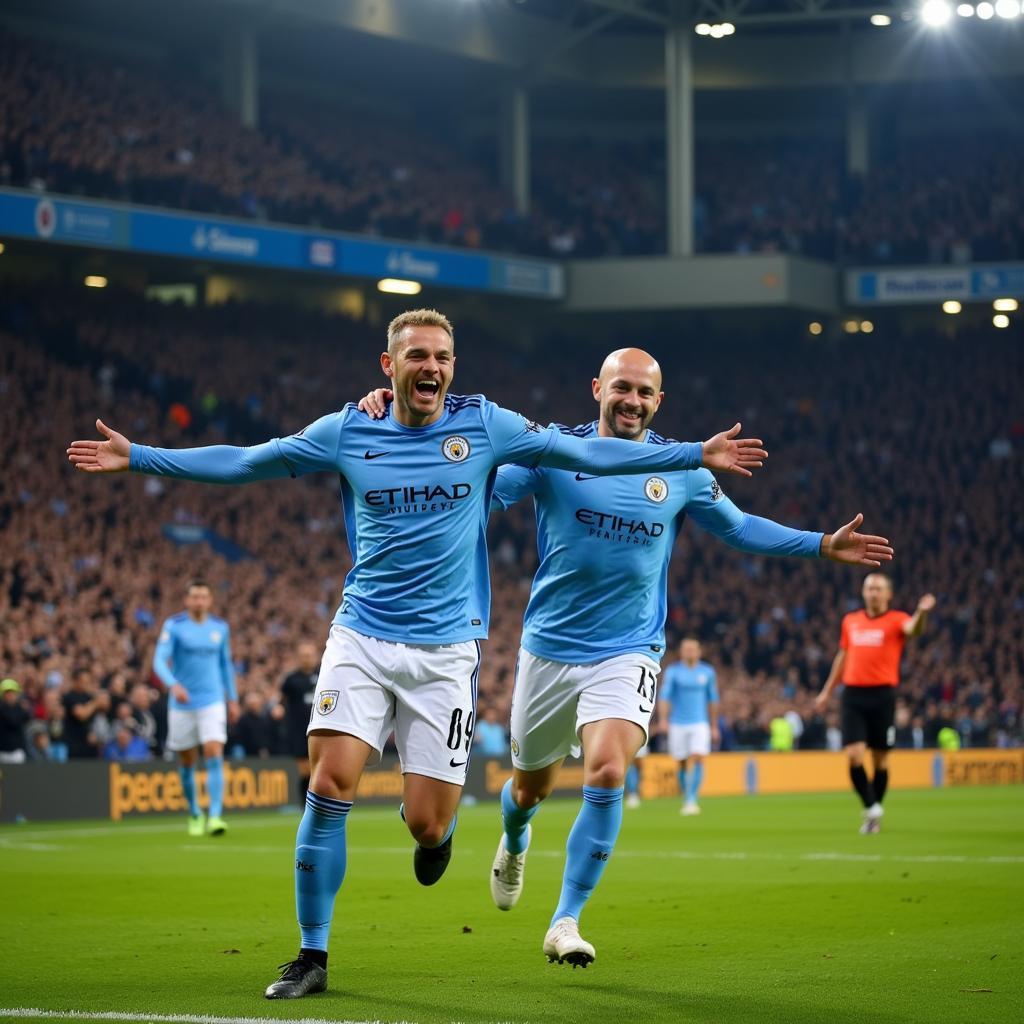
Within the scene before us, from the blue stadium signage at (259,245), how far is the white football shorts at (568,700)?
26.0m

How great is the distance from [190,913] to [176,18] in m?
33.3

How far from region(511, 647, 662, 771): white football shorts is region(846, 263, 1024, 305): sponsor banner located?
37.9 metres

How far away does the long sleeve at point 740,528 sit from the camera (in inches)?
344

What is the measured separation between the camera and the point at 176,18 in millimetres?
41219

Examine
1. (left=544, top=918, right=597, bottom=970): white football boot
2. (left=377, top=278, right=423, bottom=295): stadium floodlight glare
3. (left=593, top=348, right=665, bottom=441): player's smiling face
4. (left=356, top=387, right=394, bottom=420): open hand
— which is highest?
(left=377, top=278, right=423, bottom=295): stadium floodlight glare

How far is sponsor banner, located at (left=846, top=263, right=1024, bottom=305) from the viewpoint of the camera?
45.2 m

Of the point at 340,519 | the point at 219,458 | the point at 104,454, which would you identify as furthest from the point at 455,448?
the point at 340,519

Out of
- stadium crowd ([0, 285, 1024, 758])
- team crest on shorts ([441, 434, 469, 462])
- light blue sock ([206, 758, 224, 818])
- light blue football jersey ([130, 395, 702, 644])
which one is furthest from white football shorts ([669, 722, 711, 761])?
team crest on shorts ([441, 434, 469, 462])

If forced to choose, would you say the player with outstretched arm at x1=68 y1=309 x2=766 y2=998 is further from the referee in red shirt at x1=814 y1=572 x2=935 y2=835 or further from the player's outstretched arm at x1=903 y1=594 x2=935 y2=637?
the referee in red shirt at x1=814 y1=572 x2=935 y2=835

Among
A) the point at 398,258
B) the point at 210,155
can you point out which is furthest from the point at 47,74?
the point at 398,258

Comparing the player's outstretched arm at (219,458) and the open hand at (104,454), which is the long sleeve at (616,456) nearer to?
the player's outstretched arm at (219,458)

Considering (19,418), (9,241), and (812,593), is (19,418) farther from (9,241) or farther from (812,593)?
(812,593)

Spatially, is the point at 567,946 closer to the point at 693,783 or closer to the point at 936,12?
the point at 693,783

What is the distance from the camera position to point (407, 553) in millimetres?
7863
